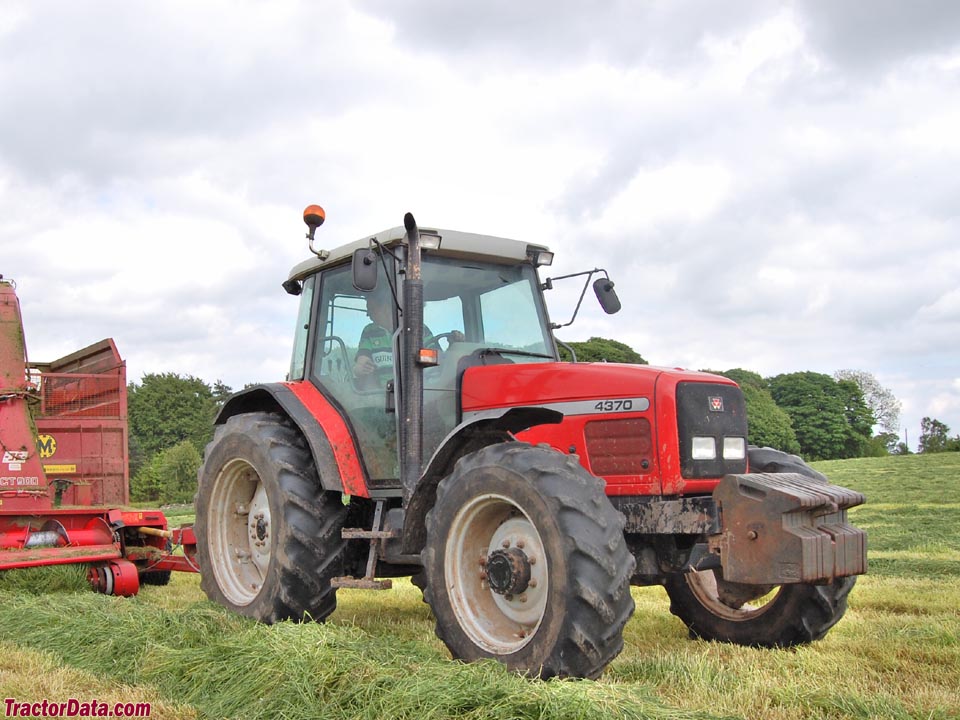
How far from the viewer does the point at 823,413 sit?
53.0 m

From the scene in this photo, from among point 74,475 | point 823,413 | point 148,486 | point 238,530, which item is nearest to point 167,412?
point 148,486

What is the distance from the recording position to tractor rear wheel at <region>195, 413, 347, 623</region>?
5730 millimetres

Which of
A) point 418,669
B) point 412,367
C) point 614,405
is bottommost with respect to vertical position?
point 418,669

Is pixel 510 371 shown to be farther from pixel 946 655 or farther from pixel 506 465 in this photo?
pixel 946 655

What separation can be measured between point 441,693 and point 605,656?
2.61 ft

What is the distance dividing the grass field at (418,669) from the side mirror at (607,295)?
2.14 m

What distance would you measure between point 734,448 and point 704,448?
29cm

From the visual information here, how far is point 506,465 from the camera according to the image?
4.55 meters

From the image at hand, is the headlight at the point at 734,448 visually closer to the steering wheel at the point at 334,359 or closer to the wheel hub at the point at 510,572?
the wheel hub at the point at 510,572

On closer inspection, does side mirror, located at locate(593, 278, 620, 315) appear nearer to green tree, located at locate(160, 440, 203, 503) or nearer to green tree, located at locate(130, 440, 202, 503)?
green tree, located at locate(130, 440, 202, 503)

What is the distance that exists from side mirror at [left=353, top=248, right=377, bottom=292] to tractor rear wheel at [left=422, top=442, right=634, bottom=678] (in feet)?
3.80

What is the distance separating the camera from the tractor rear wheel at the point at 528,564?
410cm

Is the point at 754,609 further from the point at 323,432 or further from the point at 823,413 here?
the point at 823,413

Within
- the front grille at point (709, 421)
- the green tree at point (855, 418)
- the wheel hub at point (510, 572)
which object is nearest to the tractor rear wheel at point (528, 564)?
the wheel hub at point (510, 572)
